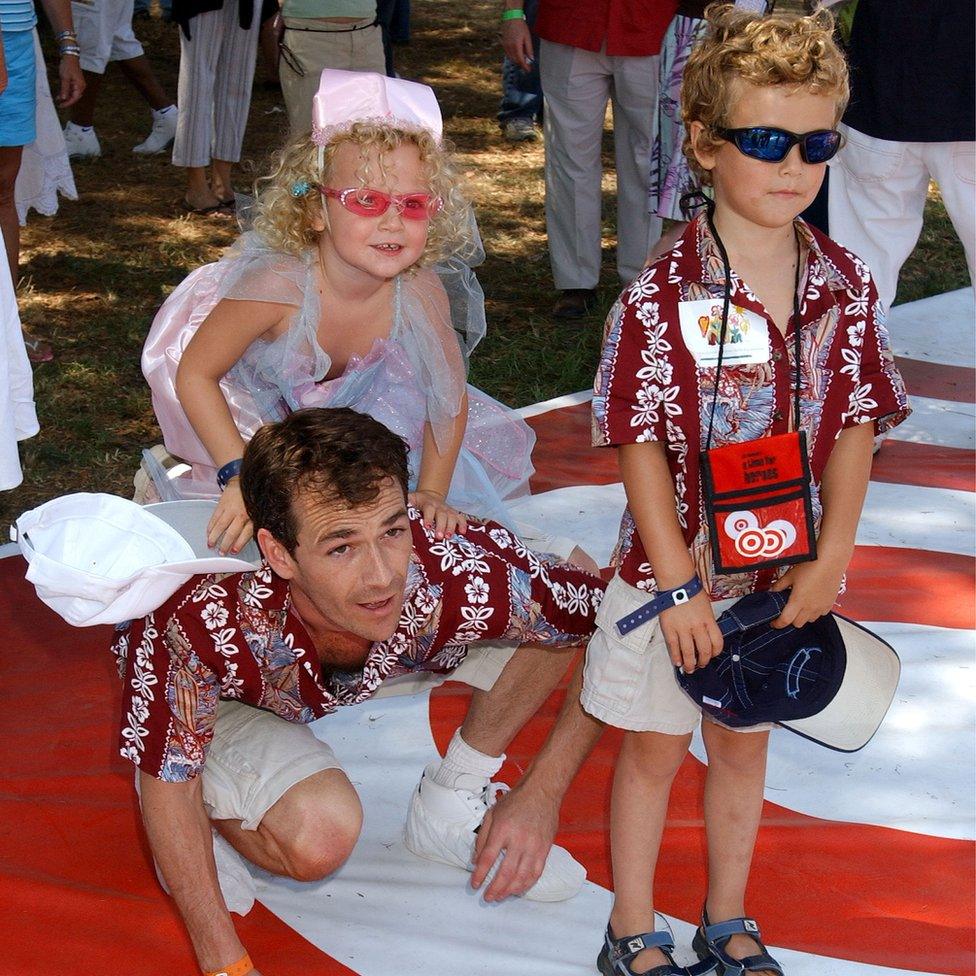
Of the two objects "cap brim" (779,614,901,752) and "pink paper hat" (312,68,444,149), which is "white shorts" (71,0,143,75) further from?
"cap brim" (779,614,901,752)

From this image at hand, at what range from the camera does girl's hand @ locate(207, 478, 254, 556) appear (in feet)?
7.04

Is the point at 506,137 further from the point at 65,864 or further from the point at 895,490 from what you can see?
the point at 65,864

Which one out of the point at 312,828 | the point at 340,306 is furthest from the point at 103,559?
the point at 340,306

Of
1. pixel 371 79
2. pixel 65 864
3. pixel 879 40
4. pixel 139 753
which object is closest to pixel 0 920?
pixel 65 864

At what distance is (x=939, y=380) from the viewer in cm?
434

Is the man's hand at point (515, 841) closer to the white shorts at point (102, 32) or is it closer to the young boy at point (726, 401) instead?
the young boy at point (726, 401)

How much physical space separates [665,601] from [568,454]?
74.1 inches

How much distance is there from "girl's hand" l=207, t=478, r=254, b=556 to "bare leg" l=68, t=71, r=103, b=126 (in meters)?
5.15

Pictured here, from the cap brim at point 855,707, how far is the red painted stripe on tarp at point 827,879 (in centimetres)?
34

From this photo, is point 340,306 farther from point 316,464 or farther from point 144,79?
point 144,79

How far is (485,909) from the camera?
225 cm

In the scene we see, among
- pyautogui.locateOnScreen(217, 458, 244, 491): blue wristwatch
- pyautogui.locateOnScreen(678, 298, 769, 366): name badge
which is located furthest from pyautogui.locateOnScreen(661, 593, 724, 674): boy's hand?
pyautogui.locateOnScreen(217, 458, 244, 491): blue wristwatch

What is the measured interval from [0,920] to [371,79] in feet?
5.11

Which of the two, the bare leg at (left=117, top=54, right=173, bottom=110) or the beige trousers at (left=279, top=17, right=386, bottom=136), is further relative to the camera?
the bare leg at (left=117, top=54, right=173, bottom=110)
